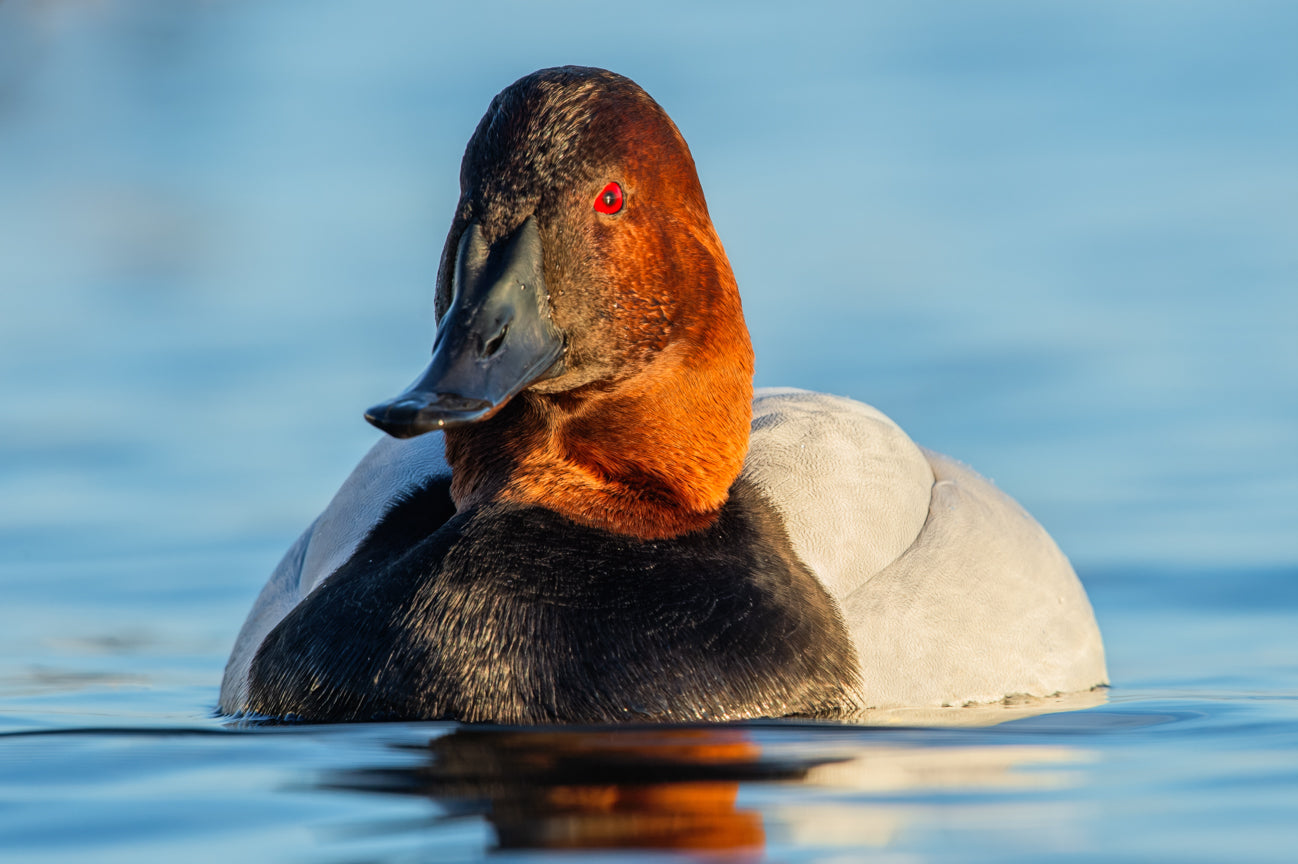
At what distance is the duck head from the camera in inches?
209

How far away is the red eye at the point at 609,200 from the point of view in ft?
17.9

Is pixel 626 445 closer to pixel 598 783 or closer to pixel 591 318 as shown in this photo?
pixel 591 318

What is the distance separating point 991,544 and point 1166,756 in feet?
4.44

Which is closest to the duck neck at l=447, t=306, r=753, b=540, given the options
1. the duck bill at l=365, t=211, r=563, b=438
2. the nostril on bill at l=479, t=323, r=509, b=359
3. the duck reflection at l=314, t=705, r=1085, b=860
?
the duck bill at l=365, t=211, r=563, b=438

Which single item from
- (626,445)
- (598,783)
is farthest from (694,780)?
(626,445)

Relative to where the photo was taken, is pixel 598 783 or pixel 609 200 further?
pixel 609 200

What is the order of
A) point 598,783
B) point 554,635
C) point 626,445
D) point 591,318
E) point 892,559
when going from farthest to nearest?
point 892,559 < point 626,445 < point 591,318 < point 554,635 < point 598,783

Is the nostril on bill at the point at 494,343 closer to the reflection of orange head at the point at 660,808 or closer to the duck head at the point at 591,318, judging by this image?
the duck head at the point at 591,318

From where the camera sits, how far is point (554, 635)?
513 centimetres

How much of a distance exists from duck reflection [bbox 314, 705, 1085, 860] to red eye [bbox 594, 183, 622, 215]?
1361 mm

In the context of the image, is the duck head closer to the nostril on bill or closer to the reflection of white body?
the nostril on bill

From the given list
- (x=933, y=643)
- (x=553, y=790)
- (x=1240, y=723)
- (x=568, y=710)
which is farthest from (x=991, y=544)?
(x=553, y=790)

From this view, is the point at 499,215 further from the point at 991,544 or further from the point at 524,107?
the point at 991,544

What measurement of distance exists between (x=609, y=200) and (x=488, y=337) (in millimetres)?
547
